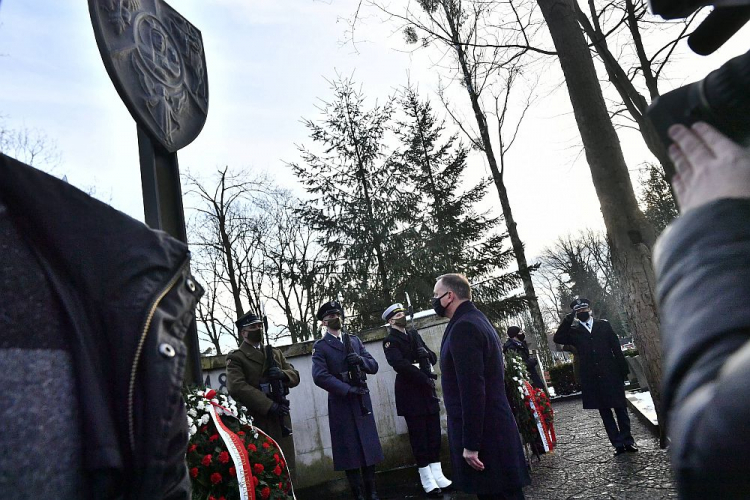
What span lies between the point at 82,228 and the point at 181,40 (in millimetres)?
3146

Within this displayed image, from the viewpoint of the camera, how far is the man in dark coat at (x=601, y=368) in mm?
7859

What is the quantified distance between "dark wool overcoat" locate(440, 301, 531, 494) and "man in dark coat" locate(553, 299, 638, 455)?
14.1 feet

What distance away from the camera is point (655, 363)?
6863mm

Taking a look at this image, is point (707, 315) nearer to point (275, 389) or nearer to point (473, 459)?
point (473, 459)

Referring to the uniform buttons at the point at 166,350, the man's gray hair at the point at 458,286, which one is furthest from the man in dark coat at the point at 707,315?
the man's gray hair at the point at 458,286

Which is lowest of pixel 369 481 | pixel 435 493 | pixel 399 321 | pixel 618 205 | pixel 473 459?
pixel 435 493

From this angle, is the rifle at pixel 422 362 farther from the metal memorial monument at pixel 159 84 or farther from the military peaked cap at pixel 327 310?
the metal memorial monument at pixel 159 84

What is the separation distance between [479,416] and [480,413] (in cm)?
2

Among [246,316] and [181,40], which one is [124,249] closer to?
[181,40]

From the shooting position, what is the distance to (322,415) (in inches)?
346

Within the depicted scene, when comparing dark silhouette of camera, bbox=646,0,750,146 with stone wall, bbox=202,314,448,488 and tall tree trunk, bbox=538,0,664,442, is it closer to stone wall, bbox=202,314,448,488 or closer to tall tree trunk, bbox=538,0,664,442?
tall tree trunk, bbox=538,0,664,442

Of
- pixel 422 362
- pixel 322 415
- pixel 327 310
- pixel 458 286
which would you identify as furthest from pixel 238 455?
pixel 322 415

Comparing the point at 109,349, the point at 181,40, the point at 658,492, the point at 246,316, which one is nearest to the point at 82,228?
the point at 109,349

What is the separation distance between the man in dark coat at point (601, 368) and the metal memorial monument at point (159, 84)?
584 centimetres
